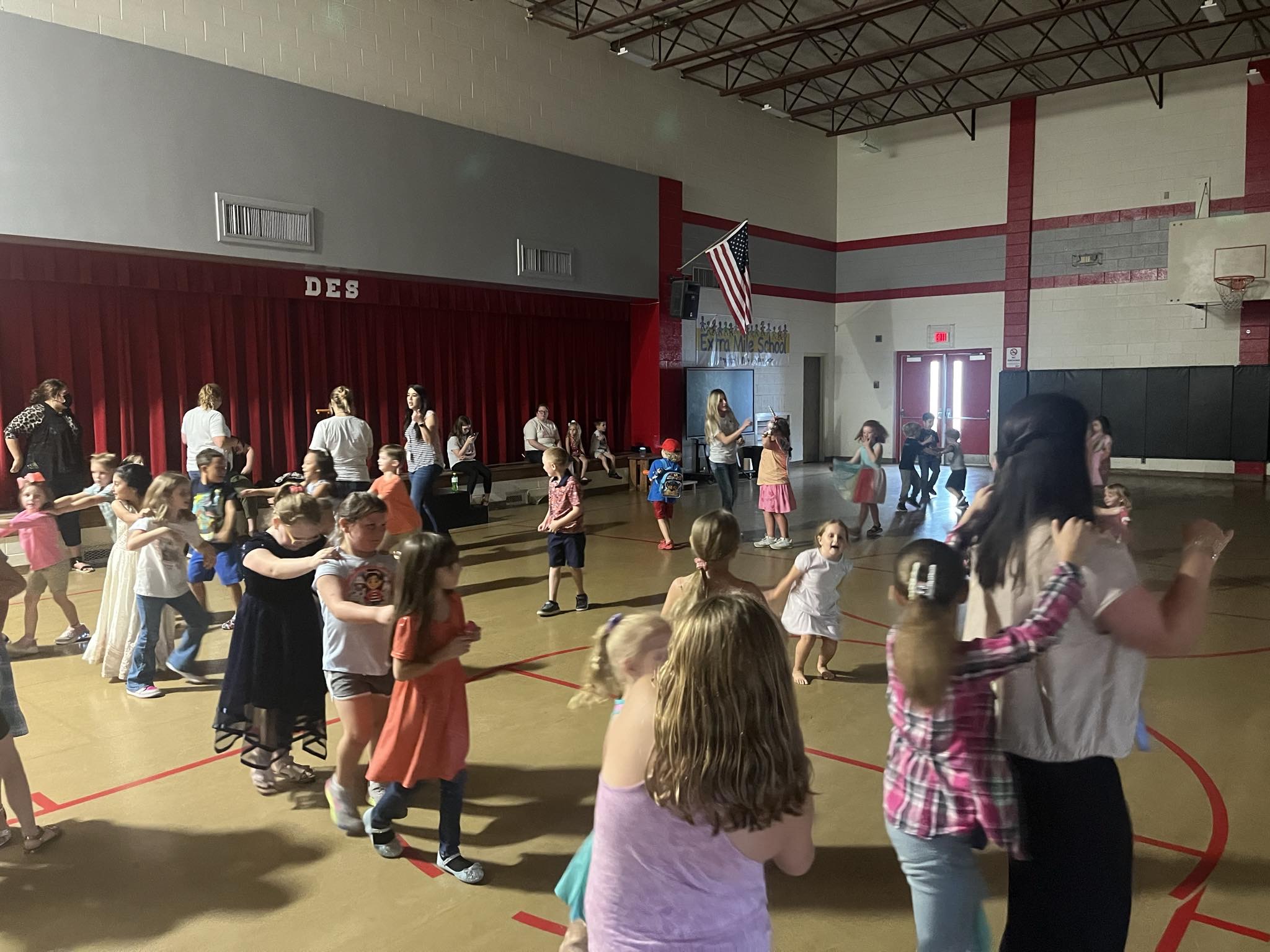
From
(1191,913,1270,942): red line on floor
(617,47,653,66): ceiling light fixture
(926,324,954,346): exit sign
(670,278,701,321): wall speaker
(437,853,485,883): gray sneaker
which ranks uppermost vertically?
(617,47,653,66): ceiling light fixture

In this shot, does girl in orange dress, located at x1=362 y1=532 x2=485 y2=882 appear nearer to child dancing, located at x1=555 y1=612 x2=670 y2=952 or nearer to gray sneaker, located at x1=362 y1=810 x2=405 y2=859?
gray sneaker, located at x1=362 y1=810 x2=405 y2=859

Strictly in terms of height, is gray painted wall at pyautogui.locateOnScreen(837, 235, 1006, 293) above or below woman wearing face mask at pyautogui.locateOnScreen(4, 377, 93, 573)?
above

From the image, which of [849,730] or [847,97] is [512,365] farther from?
[849,730]

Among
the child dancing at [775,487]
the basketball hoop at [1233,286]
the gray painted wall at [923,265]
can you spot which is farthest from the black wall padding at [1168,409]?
the child dancing at [775,487]

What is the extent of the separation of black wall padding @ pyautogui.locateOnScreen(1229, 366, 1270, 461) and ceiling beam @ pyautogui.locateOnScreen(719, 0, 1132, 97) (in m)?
7.11

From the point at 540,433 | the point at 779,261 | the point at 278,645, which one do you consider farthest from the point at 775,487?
the point at 779,261

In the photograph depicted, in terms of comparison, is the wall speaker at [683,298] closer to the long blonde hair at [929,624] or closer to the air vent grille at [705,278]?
the air vent grille at [705,278]

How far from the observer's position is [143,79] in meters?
9.14

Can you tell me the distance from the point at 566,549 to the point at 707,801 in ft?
18.2

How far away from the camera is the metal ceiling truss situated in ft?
43.1

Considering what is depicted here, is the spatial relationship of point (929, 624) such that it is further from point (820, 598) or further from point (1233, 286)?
point (1233, 286)

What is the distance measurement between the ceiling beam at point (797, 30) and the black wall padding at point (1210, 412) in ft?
27.9

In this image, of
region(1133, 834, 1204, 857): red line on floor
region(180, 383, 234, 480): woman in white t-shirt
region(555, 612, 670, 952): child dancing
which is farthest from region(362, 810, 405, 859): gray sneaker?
region(180, 383, 234, 480): woman in white t-shirt

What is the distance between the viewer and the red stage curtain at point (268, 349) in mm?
9648
